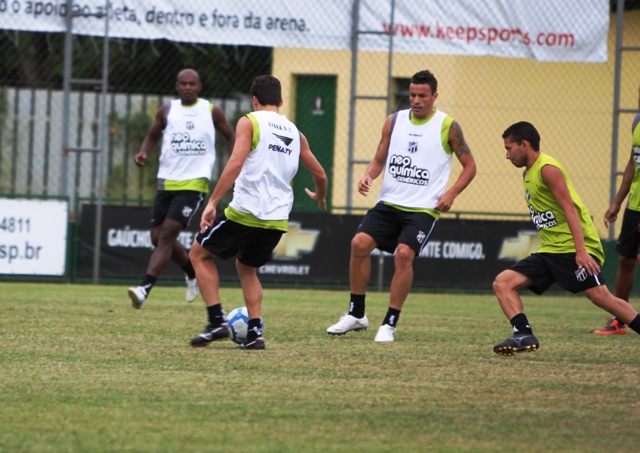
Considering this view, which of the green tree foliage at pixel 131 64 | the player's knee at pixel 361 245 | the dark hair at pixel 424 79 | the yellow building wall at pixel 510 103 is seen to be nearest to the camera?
the dark hair at pixel 424 79

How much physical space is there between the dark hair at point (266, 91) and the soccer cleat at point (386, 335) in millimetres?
1960

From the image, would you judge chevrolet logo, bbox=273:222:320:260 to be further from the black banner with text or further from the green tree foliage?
the green tree foliage

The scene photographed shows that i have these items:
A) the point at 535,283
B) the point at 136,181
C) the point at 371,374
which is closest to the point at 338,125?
the point at 136,181

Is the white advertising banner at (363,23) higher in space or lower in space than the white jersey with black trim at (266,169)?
higher

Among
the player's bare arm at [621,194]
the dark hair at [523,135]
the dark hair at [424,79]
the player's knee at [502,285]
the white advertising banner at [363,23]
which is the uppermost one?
the white advertising banner at [363,23]

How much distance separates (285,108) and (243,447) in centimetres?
1337

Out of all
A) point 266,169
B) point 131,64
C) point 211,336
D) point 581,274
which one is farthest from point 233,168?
point 131,64

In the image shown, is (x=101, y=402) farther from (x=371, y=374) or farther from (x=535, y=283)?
(x=535, y=283)

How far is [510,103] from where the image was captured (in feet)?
60.9

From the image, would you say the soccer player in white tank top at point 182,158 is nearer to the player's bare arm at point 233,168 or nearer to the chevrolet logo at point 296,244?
the chevrolet logo at point 296,244

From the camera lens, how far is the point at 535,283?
25.5ft

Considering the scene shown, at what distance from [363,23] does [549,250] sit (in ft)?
23.6

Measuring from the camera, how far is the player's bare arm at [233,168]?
7.16 metres

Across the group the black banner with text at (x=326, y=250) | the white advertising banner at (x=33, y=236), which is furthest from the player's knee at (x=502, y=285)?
the white advertising banner at (x=33, y=236)
